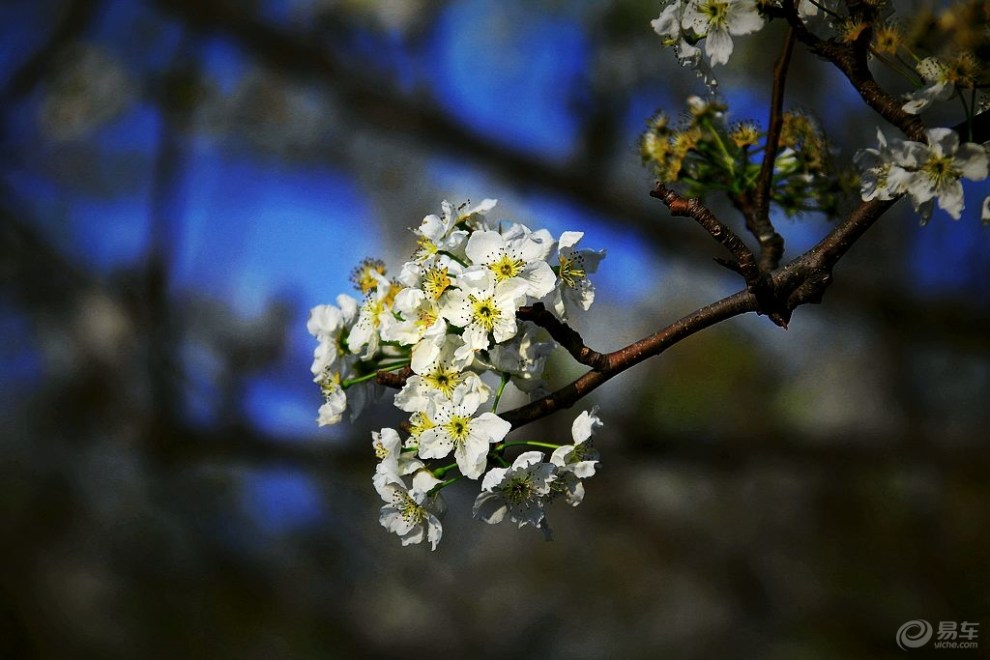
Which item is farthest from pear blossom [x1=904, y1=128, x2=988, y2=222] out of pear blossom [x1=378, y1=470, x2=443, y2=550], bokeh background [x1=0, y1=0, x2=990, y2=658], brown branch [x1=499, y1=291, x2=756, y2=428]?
bokeh background [x1=0, y1=0, x2=990, y2=658]

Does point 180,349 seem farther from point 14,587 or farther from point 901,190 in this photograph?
point 901,190

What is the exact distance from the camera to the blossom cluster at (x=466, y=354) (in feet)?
1.52

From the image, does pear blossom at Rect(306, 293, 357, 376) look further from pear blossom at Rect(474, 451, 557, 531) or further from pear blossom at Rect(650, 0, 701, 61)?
pear blossom at Rect(650, 0, 701, 61)

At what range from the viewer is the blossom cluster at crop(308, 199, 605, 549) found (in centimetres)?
46

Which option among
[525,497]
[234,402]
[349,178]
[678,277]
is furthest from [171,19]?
[525,497]

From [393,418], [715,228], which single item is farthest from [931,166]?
[393,418]

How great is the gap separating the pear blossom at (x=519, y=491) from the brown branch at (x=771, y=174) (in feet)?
0.73

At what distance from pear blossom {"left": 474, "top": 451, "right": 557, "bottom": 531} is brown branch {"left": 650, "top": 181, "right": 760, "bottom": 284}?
15cm

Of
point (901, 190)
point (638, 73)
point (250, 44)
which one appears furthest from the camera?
point (250, 44)

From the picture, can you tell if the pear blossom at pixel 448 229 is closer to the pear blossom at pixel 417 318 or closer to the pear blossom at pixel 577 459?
the pear blossom at pixel 417 318

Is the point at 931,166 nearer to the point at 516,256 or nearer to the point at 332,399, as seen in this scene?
the point at 516,256

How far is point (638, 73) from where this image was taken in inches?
71.9

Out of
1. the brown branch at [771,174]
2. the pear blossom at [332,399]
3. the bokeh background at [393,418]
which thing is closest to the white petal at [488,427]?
the pear blossom at [332,399]

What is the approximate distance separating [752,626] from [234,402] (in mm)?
1282
